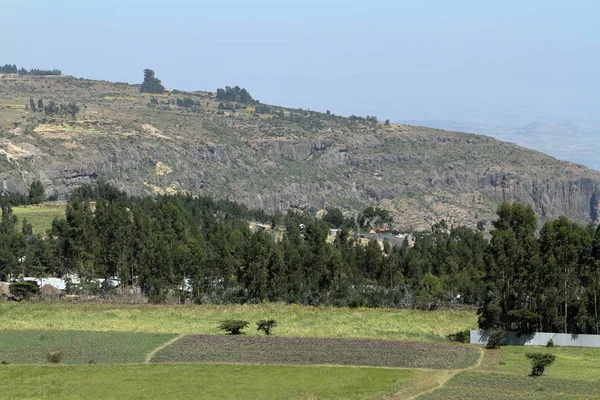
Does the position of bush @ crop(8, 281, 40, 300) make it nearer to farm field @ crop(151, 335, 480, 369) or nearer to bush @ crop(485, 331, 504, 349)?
farm field @ crop(151, 335, 480, 369)

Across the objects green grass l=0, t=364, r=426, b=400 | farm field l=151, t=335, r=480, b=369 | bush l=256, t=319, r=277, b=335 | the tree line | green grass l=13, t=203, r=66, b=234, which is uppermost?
green grass l=13, t=203, r=66, b=234

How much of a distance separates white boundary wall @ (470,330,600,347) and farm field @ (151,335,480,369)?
4.61m

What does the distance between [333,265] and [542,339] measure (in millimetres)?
30271

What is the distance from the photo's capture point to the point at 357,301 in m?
91.5

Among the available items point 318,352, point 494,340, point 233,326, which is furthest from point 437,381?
point 233,326

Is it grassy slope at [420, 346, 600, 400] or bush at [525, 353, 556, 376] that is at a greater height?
bush at [525, 353, 556, 376]

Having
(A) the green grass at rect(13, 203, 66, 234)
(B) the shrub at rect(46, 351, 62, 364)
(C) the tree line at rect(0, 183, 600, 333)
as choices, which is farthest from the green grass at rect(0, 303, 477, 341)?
(A) the green grass at rect(13, 203, 66, 234)

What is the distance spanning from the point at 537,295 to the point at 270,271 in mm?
31688

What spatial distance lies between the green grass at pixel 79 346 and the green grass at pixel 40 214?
69.2 meters

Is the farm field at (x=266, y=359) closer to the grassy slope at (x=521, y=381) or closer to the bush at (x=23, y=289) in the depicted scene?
the grassy slope at (x=521, y=381)

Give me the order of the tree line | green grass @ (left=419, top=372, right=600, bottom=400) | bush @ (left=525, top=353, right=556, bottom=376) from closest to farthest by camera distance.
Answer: green grass @ (left=419, top=372, right=600, bottom=400) → bush @ (left=525, top=353, right=556, bottom=376) → the tree line

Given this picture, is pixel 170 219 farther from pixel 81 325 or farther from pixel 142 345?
pixel 142 345

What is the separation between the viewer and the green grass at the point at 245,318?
7331 centimetres

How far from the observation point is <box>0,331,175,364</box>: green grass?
5984cm
